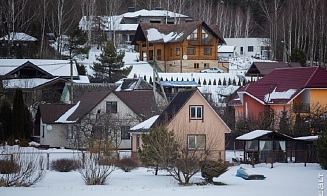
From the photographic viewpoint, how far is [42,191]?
3088 centimetres

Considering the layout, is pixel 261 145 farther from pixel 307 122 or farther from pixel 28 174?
pixel 28 174

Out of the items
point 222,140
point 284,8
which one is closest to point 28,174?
point 222,140

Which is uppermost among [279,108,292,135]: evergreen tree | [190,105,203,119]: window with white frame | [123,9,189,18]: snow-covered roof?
[123,9,189,18]: snow-covered roof

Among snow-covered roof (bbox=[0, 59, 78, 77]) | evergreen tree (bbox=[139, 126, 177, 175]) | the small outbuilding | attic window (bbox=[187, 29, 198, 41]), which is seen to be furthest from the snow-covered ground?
attic window (bbox=[187, 29, 198, 41])

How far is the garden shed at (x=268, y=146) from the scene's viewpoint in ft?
147

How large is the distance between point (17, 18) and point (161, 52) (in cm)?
1539

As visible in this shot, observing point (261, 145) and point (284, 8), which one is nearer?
point (261, 145)

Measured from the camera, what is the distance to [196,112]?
45.0 meters

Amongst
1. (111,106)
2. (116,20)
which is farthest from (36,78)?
(116,20)

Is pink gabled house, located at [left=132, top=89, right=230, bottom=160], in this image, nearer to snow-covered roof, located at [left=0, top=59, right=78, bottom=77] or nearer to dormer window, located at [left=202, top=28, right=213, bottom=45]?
snow-covered roof, located at [left=0, top=59, right=78, bottom=77]

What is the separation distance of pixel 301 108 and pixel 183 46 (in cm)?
3563

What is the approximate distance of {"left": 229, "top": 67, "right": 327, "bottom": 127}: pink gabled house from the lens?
54875 millimetres

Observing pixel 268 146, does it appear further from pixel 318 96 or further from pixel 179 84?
pixel 179 84

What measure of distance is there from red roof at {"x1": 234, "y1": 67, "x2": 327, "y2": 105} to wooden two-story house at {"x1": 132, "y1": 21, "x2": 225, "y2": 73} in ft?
93.8
